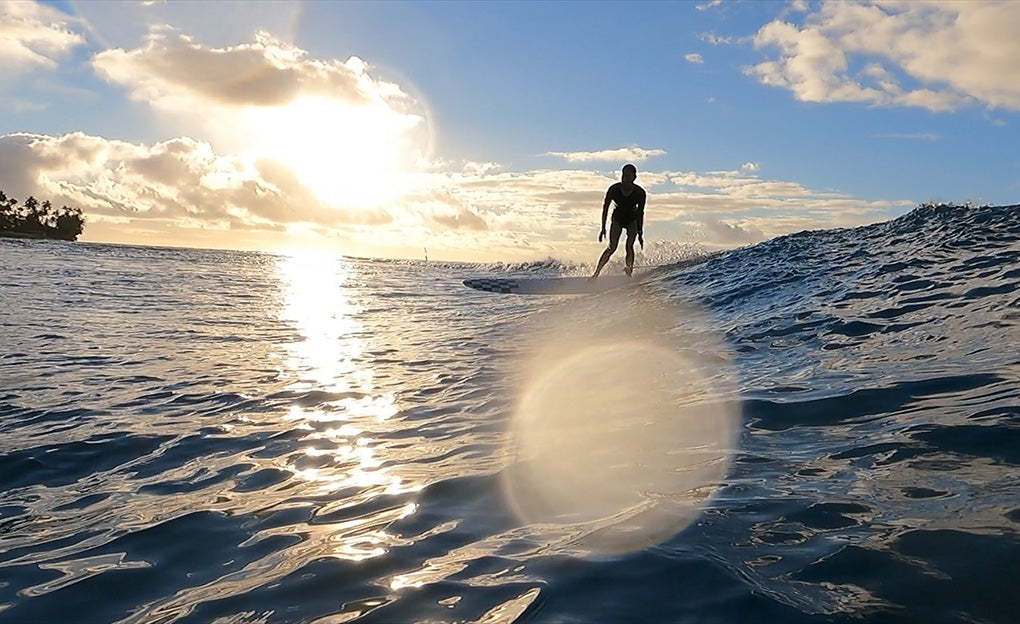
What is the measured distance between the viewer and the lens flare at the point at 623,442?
3240 mm

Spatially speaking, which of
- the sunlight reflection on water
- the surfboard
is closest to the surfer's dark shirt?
the surfboard

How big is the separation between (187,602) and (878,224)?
1884 centimetres

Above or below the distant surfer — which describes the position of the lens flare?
below

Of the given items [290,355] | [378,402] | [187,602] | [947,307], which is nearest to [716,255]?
[947,307]

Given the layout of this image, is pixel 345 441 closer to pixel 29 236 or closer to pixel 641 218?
pixel 641 218

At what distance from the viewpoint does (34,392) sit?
6.39 meters

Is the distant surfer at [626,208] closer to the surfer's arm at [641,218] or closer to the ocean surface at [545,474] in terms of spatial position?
the surfer's arm at [641,218]

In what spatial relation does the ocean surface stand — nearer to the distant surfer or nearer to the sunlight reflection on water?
the sunlight reflection on water

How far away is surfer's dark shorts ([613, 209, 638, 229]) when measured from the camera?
1603cm

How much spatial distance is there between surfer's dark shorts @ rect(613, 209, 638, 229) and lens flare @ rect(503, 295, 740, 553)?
844 centimetres

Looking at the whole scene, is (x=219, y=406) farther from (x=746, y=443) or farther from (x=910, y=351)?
(x=910, y=351)

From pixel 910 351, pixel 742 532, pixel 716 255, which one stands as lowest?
pixel 742 532

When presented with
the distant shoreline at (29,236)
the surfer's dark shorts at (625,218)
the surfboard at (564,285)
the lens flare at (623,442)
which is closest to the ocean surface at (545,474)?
the lens flare at (623,442)

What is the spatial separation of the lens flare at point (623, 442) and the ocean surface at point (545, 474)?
27 mm
